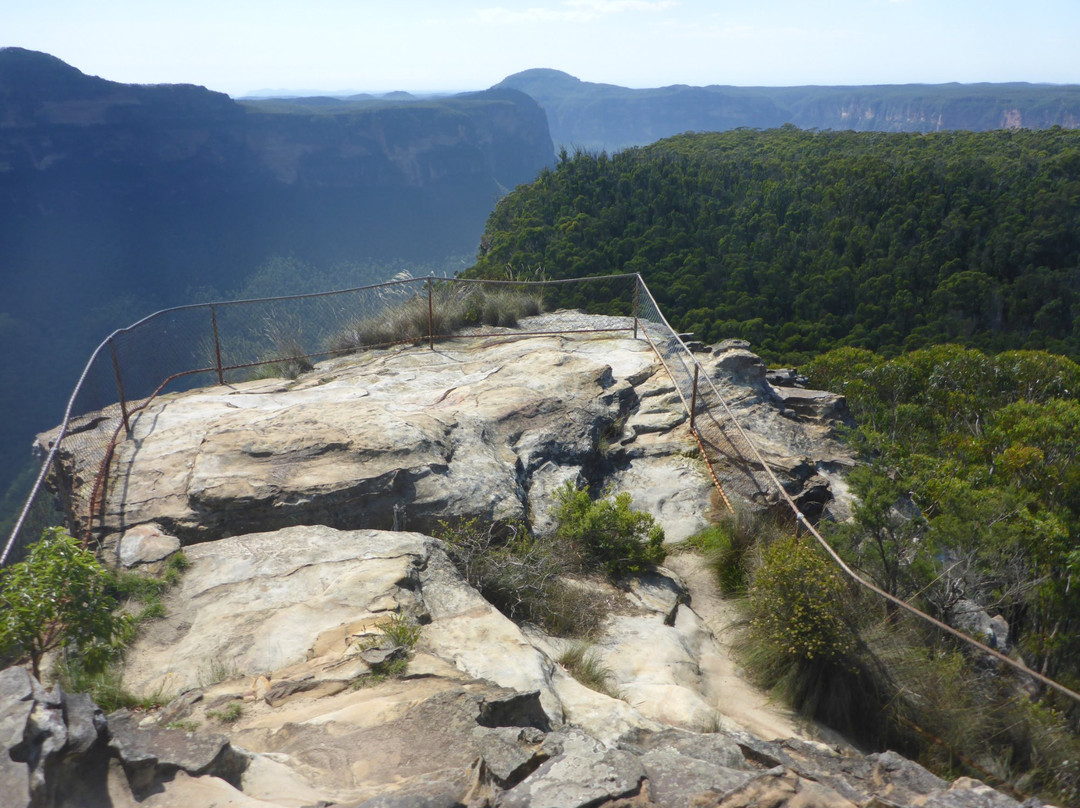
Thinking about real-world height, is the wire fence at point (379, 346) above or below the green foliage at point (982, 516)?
above

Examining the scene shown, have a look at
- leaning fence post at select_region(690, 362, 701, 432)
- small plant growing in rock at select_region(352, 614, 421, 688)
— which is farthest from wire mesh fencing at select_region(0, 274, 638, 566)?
leaning fence post at select_region(690, 362, 701, 432)

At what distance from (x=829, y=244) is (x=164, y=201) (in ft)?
267

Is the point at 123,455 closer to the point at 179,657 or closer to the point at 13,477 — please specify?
the point at 179,657

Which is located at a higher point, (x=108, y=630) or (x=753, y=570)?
(x=108, y=630)

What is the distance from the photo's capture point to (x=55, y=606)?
3.82 metres

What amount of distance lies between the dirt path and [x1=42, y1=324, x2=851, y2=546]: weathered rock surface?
25.4 inches

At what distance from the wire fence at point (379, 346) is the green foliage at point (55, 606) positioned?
0.34 metres

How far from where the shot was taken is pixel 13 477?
141 ft

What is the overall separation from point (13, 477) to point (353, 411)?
45773 millimetres

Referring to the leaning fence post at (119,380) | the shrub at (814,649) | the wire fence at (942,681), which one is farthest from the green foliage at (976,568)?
the leaning fence post at (119,380)

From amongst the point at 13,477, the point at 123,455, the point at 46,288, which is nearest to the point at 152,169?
the point at 46,288

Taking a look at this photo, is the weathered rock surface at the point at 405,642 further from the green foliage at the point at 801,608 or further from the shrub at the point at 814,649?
the green foliage at the point at 801,608

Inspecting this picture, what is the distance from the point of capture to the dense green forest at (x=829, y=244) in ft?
110

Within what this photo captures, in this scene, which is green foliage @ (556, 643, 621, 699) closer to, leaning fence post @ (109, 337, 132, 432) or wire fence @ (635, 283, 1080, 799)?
wire fence @ (635, 283, 1080, 799)
